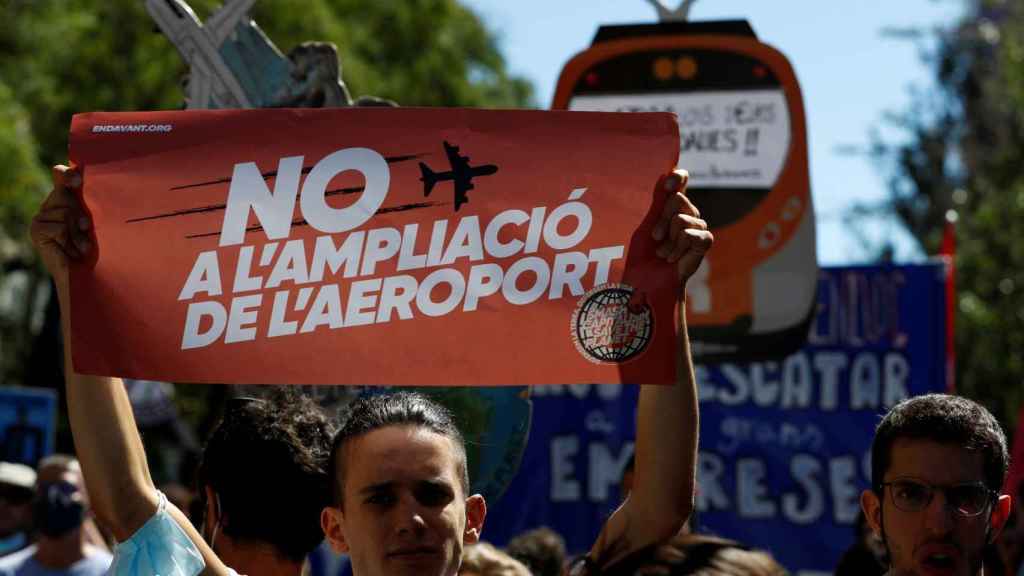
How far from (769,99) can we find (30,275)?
18.7m

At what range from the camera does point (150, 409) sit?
1226cm

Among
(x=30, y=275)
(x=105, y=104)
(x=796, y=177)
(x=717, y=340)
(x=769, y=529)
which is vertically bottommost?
(x=769, y=529)

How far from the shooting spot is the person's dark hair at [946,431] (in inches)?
134

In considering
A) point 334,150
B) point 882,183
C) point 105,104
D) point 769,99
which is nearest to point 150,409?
point 769,99

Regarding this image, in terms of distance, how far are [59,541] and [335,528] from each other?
3587 mm

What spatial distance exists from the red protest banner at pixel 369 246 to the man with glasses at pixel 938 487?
0.52 meters

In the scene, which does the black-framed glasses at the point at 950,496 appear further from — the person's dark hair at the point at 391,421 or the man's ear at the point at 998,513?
the person's dark hair at the point at 391,421

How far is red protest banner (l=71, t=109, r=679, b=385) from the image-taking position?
11.5 feet

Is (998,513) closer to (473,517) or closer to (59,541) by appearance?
(473,517)

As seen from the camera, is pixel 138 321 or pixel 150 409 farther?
pixel 150 409

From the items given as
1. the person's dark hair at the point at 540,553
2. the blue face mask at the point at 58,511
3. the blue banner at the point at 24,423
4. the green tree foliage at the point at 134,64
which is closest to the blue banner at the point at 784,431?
the person's dark hair at the point at 540,553

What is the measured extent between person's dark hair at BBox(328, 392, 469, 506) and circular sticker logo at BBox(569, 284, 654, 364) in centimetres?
35

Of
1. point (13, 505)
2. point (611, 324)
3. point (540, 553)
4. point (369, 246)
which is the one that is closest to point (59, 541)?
point (13, 505)

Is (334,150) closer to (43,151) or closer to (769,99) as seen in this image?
(769,99)
